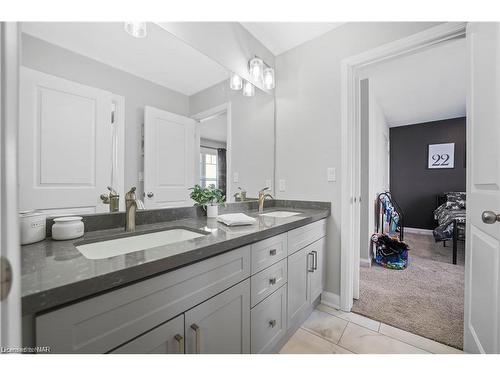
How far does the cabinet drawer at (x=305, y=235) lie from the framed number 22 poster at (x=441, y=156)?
452cm

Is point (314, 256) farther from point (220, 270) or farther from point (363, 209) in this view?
point (363, 209)

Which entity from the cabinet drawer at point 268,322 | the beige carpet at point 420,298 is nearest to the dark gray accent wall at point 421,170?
the beige carpet at point 420,298

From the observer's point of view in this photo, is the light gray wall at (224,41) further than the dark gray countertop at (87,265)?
Yes

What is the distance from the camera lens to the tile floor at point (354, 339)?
1348 mm

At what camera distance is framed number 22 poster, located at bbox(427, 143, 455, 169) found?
4531 mm

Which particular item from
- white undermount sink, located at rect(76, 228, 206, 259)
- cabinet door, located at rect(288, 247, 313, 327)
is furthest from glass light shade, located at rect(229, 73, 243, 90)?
cabinet door, located at rect(288, 247, 313, 327)

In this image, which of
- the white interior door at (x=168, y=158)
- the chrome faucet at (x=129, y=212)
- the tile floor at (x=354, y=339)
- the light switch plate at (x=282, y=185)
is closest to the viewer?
the chrome faucet at (x=129, y=212)

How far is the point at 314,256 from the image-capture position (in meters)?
1.65

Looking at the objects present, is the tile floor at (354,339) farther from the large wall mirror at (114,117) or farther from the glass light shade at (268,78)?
the glass light shade at (268,78)

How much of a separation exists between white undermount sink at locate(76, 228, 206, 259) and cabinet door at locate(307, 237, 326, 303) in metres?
0.95

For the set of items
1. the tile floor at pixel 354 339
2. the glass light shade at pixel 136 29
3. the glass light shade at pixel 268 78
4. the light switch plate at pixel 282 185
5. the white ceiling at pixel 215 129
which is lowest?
the tile floor at pixel 354 339

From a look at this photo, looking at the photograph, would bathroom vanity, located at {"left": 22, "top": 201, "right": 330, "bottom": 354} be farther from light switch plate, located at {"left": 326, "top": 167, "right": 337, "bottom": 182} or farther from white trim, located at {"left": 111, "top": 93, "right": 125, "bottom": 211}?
light switch plate, located at {"left": 326, "top": 167, "right": 337, "bottom": 182}

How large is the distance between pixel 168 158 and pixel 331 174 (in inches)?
52.2

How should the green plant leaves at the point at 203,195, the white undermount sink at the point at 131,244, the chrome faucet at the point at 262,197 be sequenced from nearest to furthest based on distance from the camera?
the white undermount sink at the point at 131,244 → the green plant leaves at the point at 203,195 → the chrome faucet at the point at 262,197
